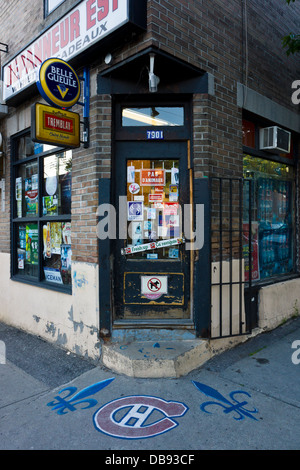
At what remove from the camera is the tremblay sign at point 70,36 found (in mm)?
3967

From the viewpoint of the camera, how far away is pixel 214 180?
445 cm

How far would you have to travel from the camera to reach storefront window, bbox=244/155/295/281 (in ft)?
18.1

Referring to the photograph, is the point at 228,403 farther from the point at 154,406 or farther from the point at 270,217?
the point at 270,217

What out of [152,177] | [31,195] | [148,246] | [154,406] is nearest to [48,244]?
[31,195]

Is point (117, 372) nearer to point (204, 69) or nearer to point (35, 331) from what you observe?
point (35, 331)

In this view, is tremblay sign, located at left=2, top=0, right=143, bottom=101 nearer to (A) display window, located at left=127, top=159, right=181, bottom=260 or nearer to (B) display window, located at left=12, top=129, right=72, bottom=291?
(B) display window, located at left=12, top=129, right=72, bottom=291

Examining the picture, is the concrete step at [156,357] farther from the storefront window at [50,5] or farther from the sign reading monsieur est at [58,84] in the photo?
the storefront window at [50,5]

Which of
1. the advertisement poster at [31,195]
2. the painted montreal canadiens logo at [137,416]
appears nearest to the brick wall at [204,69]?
the advertisement poster at [31,195]

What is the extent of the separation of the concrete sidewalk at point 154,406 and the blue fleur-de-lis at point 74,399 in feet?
0.04

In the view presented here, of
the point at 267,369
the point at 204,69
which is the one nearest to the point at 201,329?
the point at 267,369

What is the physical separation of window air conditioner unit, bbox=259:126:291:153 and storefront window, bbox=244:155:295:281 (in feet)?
0.86

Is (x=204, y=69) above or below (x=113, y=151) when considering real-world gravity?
above
